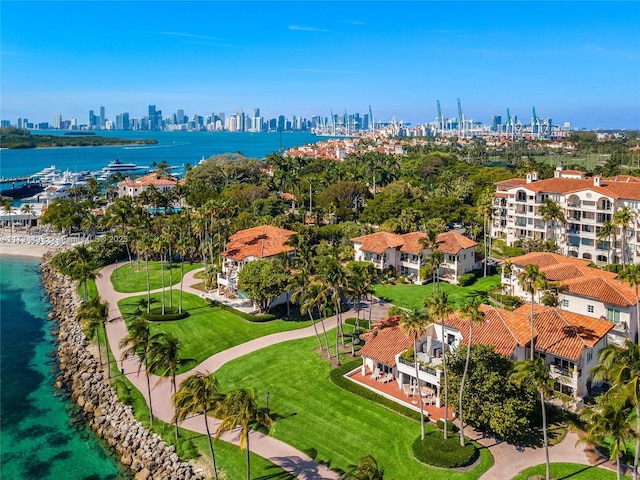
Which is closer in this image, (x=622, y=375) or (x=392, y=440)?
(x=622, y=375)

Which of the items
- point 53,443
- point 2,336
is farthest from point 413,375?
point 2,336

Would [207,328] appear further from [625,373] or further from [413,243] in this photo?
[625,373]

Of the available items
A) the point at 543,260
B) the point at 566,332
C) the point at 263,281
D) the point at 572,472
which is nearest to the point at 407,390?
the point at 572,472

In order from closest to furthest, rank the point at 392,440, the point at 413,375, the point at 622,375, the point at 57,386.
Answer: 1. the point at 622,375
2. the point at 392,440
3. the point at 413,375
4. the point at 57,386

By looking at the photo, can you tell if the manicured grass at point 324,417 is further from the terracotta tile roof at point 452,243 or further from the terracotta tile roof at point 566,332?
the terracotta tile roof at point 452,243

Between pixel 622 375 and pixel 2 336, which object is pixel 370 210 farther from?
pixel 622 375

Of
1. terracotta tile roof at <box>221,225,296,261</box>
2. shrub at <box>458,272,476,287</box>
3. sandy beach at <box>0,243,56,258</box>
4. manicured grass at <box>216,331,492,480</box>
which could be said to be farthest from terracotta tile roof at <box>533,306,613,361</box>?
sandy beach at <box>0,243,56,258</box>
